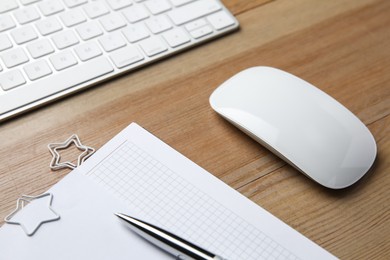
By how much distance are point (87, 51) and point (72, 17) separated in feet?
0.20

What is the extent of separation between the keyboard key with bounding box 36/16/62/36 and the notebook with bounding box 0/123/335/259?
0.18 meters

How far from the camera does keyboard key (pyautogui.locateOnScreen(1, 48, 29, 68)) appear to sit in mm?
609

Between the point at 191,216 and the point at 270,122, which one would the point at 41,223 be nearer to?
the point at 191,216

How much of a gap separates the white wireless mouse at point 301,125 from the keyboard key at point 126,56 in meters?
0.12

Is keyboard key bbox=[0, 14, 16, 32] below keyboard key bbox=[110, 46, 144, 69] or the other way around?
the other way around

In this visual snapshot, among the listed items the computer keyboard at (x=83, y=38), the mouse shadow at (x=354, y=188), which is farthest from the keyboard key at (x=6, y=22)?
the mouse shadow at (x=354, y=188)

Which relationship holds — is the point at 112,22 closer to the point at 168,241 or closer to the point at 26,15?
the point at 26,15

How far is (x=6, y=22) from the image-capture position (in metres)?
0.64

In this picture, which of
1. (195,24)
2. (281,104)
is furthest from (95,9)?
(281,104)

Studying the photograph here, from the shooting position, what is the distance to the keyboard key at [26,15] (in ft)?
2.12

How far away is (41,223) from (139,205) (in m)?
0.10

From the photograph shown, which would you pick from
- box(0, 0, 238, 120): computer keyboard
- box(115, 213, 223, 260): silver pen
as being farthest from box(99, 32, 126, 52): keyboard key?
box(115, 213, 223, 260): silver pen

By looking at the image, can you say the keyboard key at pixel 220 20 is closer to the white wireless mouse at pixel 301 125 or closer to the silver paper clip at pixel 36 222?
the white wireless mouse at pixel 301 125

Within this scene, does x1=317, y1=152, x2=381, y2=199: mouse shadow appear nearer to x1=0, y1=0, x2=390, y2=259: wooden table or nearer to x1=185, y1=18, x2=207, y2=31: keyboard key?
x1=0, y1=0, x2=390, y2=259: wooden table
